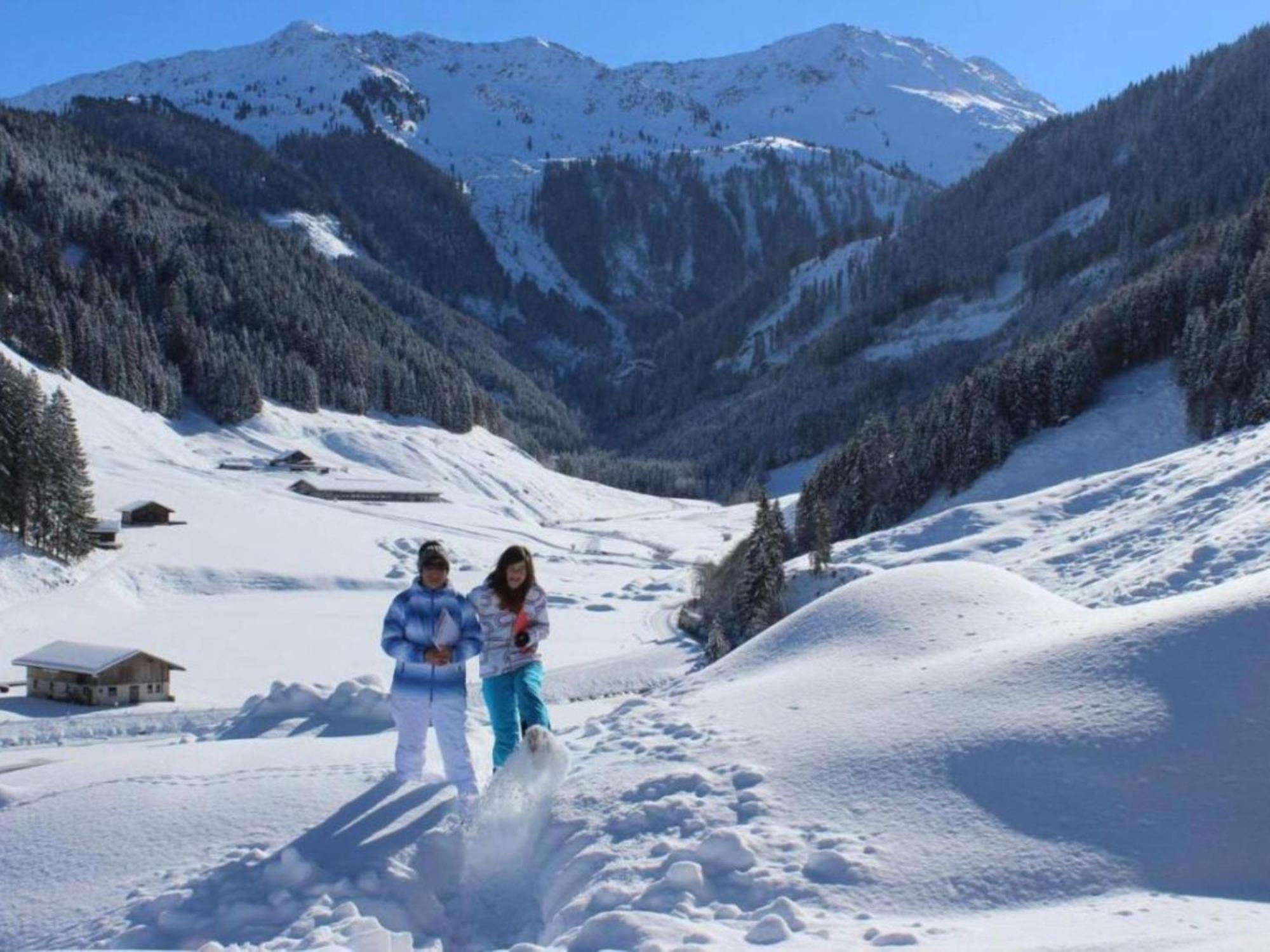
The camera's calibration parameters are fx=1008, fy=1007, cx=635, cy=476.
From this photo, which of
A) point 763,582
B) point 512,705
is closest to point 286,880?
point 512,705

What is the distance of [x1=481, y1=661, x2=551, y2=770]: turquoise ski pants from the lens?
10648 millimetres

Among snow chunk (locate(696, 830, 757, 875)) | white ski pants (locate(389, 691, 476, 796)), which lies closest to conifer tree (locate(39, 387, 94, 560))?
white ski pants (locate(389, 691, 476, 796))

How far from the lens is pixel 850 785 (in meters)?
8.41

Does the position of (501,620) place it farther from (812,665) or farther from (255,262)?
(255,262)

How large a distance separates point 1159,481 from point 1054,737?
117 feet

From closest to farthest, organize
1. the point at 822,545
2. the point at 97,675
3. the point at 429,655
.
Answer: the point at 429,655 → the point at 97,675 → the point at 822,545

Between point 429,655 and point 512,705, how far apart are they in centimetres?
109

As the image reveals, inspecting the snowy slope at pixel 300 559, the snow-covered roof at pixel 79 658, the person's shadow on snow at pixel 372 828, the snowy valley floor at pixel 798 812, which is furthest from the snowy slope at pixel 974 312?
the person's shadow on snow at pixel 372 828

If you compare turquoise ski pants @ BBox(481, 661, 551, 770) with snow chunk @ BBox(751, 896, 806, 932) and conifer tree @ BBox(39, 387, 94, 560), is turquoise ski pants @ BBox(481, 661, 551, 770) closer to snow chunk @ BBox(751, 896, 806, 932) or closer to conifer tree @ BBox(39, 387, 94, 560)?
snow chunk @ BBox(751, 896, 806, 932)

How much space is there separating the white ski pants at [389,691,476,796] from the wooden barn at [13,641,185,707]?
31.0 meters

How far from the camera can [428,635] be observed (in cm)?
1040

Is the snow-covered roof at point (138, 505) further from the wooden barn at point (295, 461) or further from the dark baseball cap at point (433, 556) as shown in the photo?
the dark baseball cap at point (433, 556)

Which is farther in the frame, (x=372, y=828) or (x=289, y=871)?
(x=372, y=828)

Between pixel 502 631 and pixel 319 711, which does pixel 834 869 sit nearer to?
pixel 502 631
